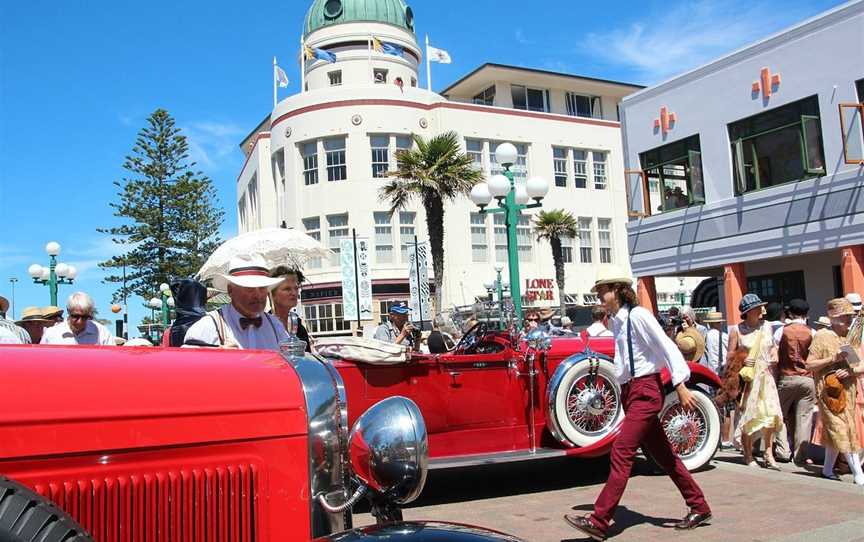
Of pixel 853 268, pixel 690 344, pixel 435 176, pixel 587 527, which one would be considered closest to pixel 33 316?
pixel 587 527

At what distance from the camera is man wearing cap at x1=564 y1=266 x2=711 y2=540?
5277mm

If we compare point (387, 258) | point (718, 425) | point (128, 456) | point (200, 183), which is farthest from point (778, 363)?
point (200, 183)

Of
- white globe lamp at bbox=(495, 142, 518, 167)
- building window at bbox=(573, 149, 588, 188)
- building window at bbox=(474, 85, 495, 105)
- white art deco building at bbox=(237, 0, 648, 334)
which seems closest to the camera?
white globe lamp at bbox=(495, 142, 518, 167)

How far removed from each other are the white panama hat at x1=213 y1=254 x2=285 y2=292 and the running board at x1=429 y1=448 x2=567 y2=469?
270 cm

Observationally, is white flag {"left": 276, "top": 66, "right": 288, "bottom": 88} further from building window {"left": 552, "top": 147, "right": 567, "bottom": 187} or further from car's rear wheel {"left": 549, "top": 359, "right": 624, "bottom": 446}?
car's rear wheel {"left": 549, "top": 359, "right": 624, "bottom": 446}

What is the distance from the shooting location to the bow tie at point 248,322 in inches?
170

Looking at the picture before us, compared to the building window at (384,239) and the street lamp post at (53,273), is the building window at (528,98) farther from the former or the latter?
the street lamp post at (53,273)

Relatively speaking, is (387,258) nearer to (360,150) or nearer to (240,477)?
(360,150)

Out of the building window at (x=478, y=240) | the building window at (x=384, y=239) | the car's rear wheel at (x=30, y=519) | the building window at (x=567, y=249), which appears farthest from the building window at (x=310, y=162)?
the car's rear wheel at (x=30, y=519)

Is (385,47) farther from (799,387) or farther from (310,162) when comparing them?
(799,387)

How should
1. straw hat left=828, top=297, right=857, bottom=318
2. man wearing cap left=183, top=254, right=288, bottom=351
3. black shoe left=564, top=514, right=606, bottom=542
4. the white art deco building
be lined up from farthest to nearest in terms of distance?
the white art deco building < straw hat left=828, top=297, right=857, bottom=318 < black shoe left=564, top=514, right=606, bottom=542 < man wearing cap left=183, top=254, right=288, bottom=351

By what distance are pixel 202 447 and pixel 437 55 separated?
40.5 m

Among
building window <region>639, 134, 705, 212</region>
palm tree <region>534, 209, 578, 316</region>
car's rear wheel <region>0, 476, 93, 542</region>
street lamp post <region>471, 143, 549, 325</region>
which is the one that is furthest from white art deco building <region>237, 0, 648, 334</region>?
car's rear wheel <region>0, 476, 93, 542</region>

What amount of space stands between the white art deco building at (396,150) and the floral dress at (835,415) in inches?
1039
